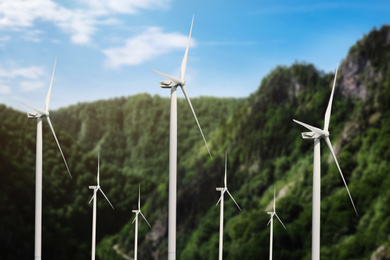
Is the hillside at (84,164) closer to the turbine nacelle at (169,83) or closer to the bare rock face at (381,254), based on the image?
the bare rock face at (381,254)

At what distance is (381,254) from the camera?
291 feet

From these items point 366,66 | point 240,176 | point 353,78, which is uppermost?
point 366,66

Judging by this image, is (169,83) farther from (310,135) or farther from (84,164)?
(84,164)

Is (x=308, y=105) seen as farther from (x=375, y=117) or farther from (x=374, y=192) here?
(x=374, y=192)

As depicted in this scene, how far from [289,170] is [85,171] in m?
45.5

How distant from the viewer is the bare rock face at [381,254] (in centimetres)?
8791

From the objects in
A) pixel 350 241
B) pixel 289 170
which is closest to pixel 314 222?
pixel 350 241

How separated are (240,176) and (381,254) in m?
43.0

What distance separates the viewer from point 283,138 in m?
125

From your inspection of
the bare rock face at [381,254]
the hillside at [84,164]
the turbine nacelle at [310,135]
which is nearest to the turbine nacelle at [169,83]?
the turbine nacelle at [310,135]

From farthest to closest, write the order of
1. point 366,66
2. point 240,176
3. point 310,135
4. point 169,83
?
point 240,176, point 366,66, point 310,135, point 169,83

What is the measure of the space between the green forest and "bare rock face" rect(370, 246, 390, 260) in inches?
6.6

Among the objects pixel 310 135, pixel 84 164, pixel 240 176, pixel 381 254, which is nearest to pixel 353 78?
pixel 240 176

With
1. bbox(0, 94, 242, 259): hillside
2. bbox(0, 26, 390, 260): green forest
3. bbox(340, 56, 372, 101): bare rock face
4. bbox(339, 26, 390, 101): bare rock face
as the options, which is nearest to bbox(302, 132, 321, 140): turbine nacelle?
bbox(0, 26, 390, 260): green forest
